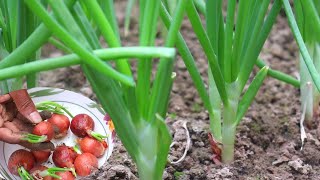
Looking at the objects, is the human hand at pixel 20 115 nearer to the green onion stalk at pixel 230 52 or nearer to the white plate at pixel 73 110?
the white plate at pixel 73 110

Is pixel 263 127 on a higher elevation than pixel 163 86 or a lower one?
lower

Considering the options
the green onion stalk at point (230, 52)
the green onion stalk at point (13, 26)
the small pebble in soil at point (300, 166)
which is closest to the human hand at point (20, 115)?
the green onion stalk at point (13, 26)

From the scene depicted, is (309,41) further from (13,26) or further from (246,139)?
(13,26)

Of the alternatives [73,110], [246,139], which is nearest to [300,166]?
[246,139]

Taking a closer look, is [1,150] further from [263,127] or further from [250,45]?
[263,127]

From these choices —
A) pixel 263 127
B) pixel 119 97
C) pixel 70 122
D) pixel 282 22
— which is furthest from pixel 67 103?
pixel 282 22

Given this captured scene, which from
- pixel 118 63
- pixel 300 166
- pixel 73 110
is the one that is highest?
pixel 118 63
